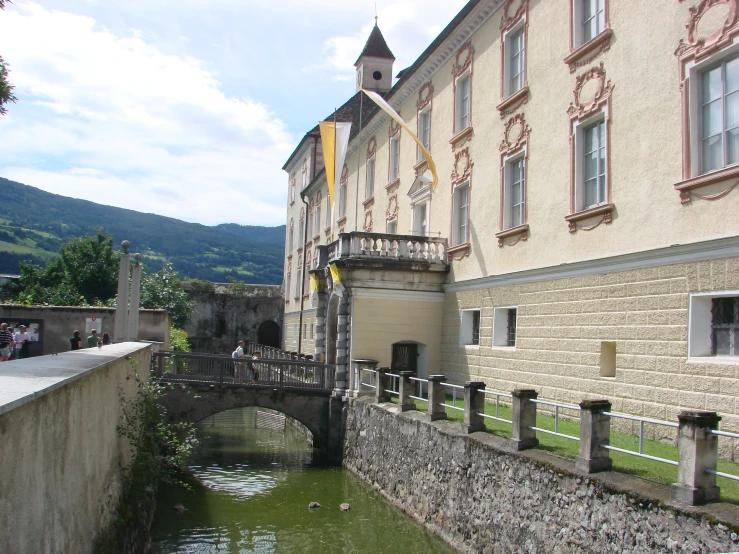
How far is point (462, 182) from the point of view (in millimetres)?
19609

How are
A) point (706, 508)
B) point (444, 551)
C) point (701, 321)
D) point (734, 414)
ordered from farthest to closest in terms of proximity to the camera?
point (444, 551) < point (701, 321) < point (734, 414) < point (706, 508)

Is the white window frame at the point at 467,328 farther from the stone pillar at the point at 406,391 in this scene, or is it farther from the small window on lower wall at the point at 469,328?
the stone pillar at the point at 406,391

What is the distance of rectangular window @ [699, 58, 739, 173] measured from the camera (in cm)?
1033

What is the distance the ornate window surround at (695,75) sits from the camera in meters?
10.3

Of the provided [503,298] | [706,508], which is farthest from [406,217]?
[706,508]

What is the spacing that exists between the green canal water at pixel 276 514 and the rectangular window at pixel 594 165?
7.17 metres

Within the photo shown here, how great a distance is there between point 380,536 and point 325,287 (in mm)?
12360

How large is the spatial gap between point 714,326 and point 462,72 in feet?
38.4

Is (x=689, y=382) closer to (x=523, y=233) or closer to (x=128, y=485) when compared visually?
(x=523, y=233)

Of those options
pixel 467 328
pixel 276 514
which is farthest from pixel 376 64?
pixel 276 514

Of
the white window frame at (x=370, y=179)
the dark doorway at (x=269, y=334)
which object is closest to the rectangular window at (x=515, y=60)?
the white window frame at (x=370, y=179)

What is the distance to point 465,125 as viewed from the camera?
19891mm

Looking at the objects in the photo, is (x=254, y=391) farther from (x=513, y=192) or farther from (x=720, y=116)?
(x=720, y=116)

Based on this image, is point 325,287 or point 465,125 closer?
point 465,125
